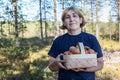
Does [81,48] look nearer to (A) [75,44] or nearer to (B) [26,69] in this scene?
(A) [75,44]

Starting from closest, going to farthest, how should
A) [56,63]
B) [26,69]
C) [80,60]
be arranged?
[80,60] → [56,63] → [26,69]

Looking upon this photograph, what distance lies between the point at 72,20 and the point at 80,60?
0.44 meters

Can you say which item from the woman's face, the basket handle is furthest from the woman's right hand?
the woman's face

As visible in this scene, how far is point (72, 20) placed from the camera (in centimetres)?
301

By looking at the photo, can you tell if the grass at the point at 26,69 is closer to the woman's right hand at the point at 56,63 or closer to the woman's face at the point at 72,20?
the woman's right hand at the point at 56,63

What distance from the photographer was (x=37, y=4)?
43.5 meters

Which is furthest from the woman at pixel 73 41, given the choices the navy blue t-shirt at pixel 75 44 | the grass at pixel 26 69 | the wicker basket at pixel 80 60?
the grass at pixel 26 69

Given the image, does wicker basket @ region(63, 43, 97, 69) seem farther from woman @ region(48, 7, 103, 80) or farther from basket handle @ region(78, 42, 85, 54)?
woman @ region(48, 7, 103, 80)

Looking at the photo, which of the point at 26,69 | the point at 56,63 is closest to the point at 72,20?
the point at 56,63

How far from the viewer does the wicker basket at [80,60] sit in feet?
9.10

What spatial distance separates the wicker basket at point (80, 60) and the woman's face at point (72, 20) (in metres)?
0.25

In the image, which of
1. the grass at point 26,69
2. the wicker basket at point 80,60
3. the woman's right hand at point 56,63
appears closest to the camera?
the wicker basket at point 80,60

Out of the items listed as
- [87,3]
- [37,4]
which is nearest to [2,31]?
[37,4]

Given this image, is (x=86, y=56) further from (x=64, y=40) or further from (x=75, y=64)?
(x=64, y=40)
